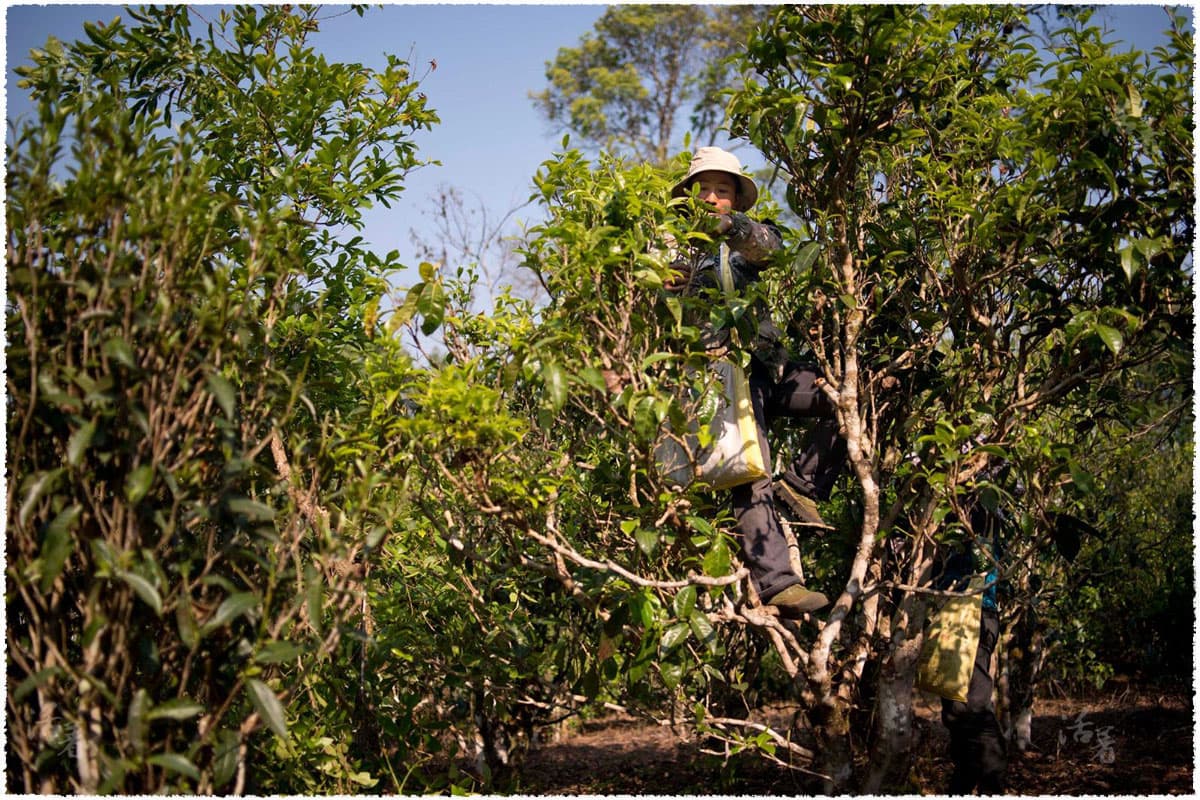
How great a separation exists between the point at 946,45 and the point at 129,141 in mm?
2343

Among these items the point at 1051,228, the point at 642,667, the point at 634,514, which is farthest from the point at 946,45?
the point at 642,667

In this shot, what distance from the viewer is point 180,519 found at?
1979mm

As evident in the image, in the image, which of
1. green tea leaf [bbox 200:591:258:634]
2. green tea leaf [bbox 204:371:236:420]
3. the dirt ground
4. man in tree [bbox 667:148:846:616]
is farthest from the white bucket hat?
the dirt ground

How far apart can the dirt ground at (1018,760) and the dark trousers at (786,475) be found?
966 mm

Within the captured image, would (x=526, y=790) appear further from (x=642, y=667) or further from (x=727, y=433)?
(x=727, y=433)

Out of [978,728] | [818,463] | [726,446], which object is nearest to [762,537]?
[726,446]

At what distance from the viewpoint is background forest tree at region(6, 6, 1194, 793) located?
1.96 metres

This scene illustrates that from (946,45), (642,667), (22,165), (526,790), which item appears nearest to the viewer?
(22,165)

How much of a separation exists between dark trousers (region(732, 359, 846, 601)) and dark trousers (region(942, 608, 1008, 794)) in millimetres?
933

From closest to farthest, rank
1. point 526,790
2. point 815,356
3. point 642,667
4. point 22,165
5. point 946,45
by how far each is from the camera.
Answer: point 22,165, point 642,667, point 946,45, point 815,356, point 526,790

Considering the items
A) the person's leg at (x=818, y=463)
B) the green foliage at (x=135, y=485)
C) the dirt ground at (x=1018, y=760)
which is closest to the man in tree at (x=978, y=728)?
the dirt ground at (x=1018, y=760)

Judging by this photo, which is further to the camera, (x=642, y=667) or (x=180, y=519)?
(x=642, y=667)

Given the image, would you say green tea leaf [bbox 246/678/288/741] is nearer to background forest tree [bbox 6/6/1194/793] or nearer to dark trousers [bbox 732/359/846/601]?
background forest tree [bbox 6/6/1194/793]

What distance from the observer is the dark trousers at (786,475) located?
9.68 feet
